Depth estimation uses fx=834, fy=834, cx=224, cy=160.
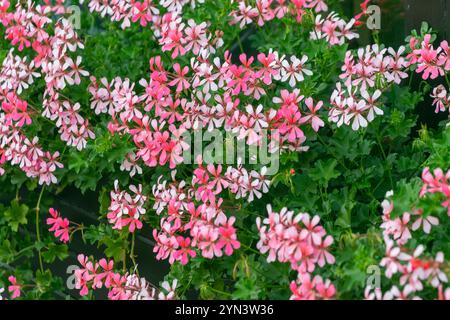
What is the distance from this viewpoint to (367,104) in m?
2.43

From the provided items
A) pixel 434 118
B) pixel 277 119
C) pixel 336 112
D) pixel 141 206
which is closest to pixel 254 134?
pixel 277 119

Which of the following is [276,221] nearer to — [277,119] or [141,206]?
[277,119]

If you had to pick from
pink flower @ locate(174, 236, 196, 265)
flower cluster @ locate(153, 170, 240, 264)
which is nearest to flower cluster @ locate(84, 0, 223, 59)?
flower cluster @ locate(153, 170, 240, 264)

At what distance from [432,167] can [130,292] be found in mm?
920

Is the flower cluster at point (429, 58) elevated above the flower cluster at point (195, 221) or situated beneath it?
elevated above

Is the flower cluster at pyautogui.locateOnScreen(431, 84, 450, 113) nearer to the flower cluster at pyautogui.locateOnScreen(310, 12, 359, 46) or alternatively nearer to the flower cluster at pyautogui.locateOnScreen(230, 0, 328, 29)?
the flower cluster at pyautogui.locateOnScreen(310, 12, 359, 46)

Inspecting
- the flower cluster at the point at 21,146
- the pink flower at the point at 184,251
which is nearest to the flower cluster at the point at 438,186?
the pink flower at the point at 184,251

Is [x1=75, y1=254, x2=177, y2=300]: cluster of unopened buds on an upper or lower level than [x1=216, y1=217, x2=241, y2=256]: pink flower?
lower

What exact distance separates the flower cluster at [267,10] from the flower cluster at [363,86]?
266 millimetres

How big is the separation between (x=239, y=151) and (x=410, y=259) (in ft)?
2.39

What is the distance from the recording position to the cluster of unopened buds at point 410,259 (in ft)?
6.23

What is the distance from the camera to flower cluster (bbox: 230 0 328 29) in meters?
2.68

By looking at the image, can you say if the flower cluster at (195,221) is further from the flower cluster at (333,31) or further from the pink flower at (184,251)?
the flower cluster at (333,31)

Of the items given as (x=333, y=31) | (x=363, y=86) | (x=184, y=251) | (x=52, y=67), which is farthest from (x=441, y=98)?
(x=52, y=67)
